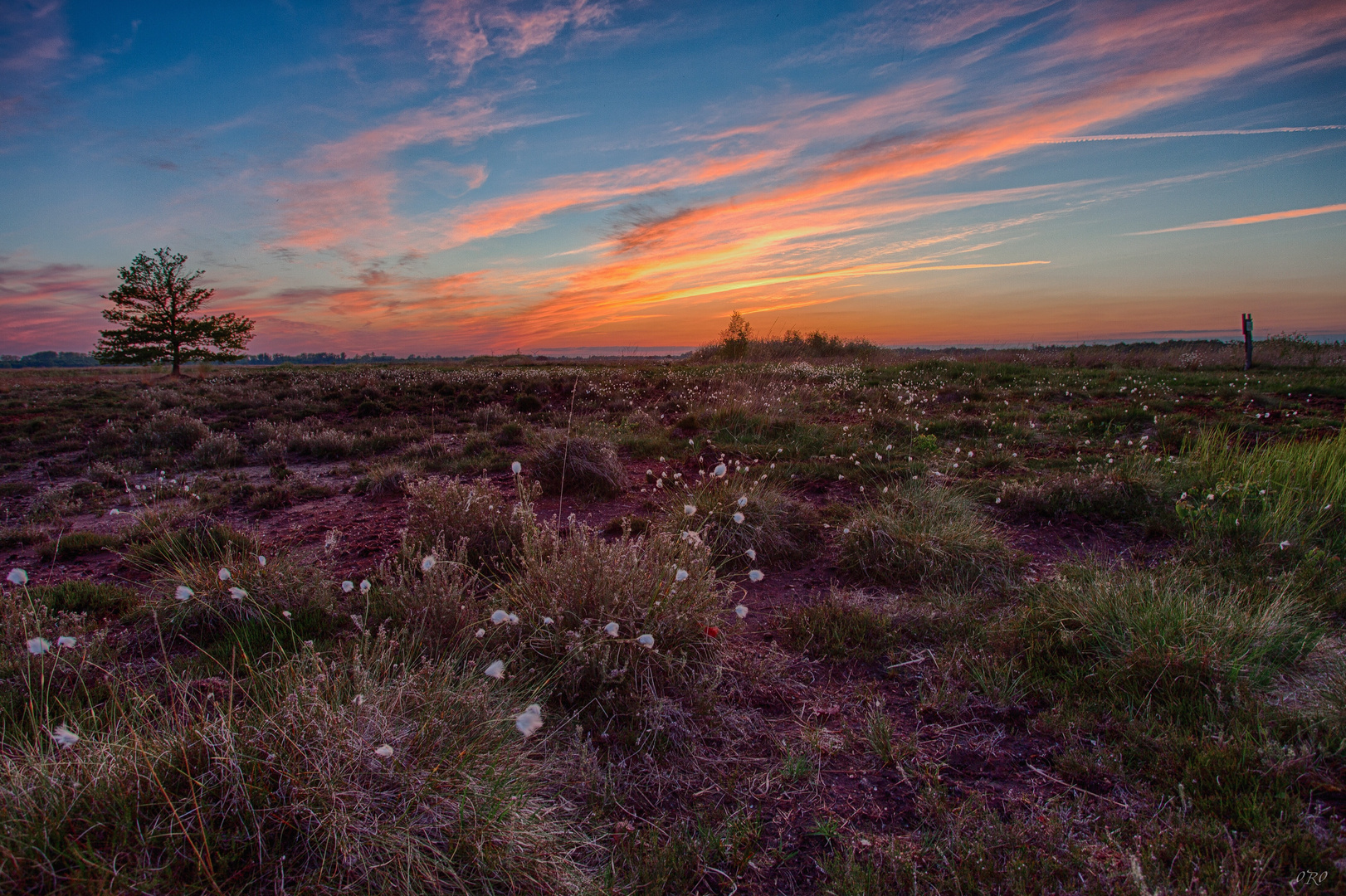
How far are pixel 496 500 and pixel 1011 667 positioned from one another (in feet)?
12.0

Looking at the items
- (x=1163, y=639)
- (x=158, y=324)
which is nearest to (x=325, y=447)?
(x=1163, y=639)

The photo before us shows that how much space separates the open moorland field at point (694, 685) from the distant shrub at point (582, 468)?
0.14ft

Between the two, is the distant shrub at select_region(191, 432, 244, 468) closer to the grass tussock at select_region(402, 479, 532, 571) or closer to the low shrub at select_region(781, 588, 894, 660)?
the grass tussock at select_region(402, 479, 532, 571)

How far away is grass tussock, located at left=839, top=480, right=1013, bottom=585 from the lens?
13.4 ft

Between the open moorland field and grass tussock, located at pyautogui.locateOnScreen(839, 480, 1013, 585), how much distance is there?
23 mm

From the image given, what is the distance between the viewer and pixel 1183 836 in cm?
191

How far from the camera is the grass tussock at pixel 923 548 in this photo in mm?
4070

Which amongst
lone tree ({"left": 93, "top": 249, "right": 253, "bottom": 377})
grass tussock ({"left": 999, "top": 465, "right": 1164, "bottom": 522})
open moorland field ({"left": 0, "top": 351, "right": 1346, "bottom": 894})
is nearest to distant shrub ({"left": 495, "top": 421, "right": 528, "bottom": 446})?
open moorland field ({"left": 0, "top": 351, "right": 1346, "bottom": 894})

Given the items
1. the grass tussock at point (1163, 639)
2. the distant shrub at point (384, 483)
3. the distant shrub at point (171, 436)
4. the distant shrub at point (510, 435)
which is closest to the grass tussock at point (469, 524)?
the distant shrub at point (384, 483)

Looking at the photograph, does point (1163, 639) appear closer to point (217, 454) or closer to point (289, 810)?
point (289, 810)

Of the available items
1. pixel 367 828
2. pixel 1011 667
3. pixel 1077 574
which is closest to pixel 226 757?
pixel 367 828

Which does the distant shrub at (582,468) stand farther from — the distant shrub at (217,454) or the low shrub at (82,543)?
the distant shrub at (217,454)

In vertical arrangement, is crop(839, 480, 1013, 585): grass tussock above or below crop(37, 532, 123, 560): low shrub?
below

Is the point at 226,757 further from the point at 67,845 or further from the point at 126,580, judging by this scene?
the point at 126,580
